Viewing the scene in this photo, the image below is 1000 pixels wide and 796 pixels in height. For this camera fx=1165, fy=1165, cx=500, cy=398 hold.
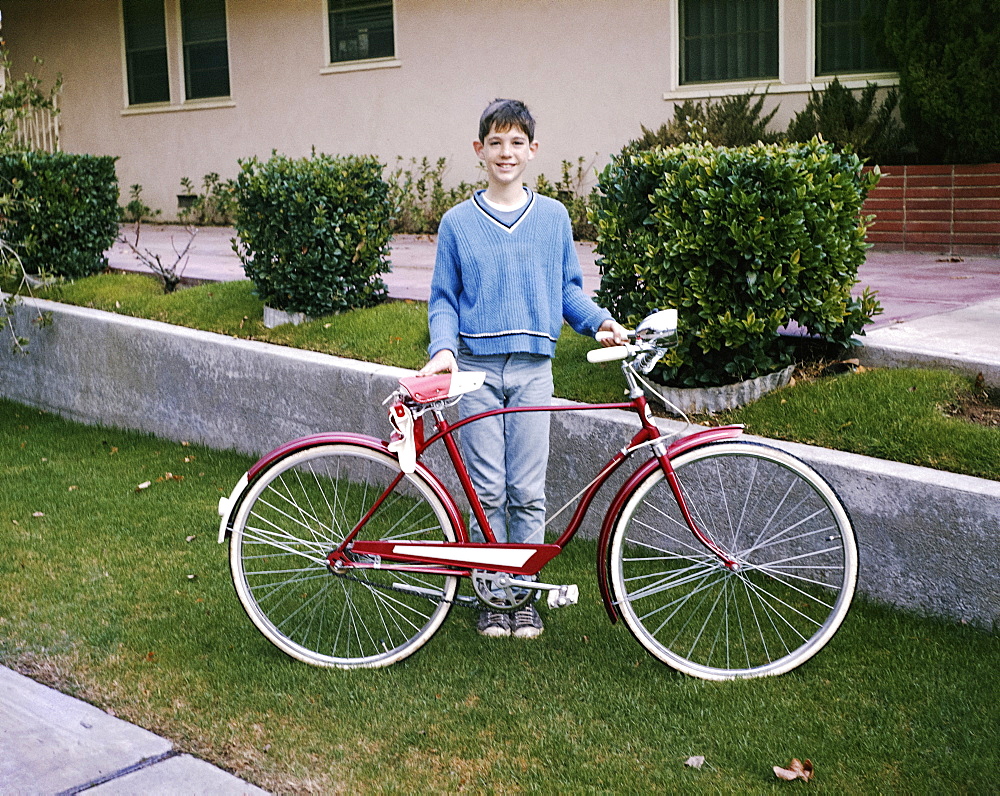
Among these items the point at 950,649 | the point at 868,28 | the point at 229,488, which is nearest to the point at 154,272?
the point at 229,488

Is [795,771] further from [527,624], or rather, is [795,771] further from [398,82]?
[398,82]

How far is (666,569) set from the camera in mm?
4906

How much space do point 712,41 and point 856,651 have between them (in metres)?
9.62

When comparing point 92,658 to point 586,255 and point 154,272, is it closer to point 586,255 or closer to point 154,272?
point 154,272

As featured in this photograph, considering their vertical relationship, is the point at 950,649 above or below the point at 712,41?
below

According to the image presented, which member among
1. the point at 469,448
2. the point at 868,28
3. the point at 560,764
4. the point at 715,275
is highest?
the point at 868,28

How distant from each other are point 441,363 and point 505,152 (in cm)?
73

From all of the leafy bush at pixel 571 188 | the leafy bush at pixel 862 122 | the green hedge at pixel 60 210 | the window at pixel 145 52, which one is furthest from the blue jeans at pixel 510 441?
the window at pixel 145 52

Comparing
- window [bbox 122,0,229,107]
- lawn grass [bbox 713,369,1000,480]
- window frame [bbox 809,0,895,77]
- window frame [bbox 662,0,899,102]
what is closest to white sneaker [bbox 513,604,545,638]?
lawn grass [bbox 713,369,1000,480]

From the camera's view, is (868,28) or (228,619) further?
(868,28)

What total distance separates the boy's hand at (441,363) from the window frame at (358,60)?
38.9 ft

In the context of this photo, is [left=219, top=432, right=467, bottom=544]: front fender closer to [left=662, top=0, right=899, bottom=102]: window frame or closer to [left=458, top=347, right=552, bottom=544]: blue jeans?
[left=458, top=347, right=552, bottom=544]: blue jeans

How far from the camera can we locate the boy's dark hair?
383 centimetres

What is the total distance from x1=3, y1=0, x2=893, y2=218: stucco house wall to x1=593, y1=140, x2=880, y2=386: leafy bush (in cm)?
671
